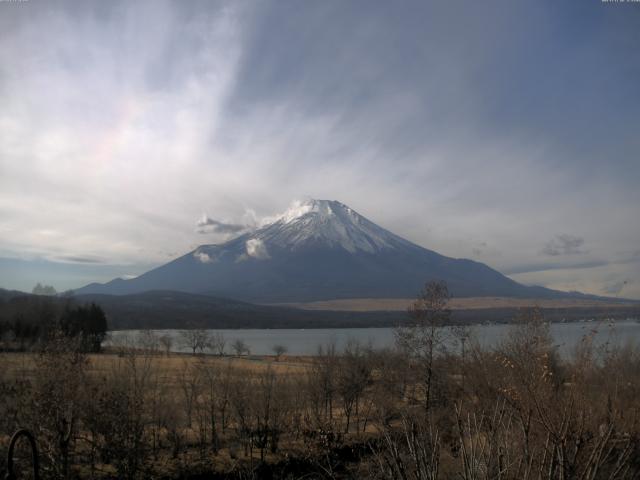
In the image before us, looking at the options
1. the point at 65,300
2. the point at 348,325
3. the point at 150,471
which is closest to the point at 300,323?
the point at 348,325

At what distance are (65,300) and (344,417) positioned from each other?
244ft

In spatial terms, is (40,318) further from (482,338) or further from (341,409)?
(482,338)

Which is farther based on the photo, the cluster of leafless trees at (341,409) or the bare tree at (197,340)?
the bare tree at (197,340)

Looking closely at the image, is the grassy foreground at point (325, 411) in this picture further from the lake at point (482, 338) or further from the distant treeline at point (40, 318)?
the distant treeline at point (40, 318)

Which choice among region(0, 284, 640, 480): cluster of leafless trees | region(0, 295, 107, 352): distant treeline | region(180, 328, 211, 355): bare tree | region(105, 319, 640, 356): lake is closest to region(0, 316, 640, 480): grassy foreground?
region(0, 284, 640, 480): cluster of leafless trees

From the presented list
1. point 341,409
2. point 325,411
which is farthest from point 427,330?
point 341,409

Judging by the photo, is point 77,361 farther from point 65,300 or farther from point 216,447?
point 65,300

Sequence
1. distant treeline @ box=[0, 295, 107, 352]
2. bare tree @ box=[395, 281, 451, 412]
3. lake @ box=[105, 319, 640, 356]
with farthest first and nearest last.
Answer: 1. distant treeline @ box=[0, 295, 107, 352]
2. bare tree @ box=[395, 281, 451, 412]
3. lake @ box=[105, 319, 640, 356]

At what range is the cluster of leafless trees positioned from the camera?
25.3ft

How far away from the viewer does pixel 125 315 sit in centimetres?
16462

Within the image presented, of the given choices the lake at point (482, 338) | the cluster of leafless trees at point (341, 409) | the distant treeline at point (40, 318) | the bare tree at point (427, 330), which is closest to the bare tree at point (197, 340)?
the lake at point (482, 338)

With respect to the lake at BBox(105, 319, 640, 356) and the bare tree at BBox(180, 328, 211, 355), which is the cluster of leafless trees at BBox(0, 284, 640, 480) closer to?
the lake at BBox(105, 319, 640, 356)

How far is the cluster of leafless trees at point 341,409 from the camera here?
7.71m

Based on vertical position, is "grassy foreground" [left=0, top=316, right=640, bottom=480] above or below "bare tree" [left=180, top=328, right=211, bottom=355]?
above
